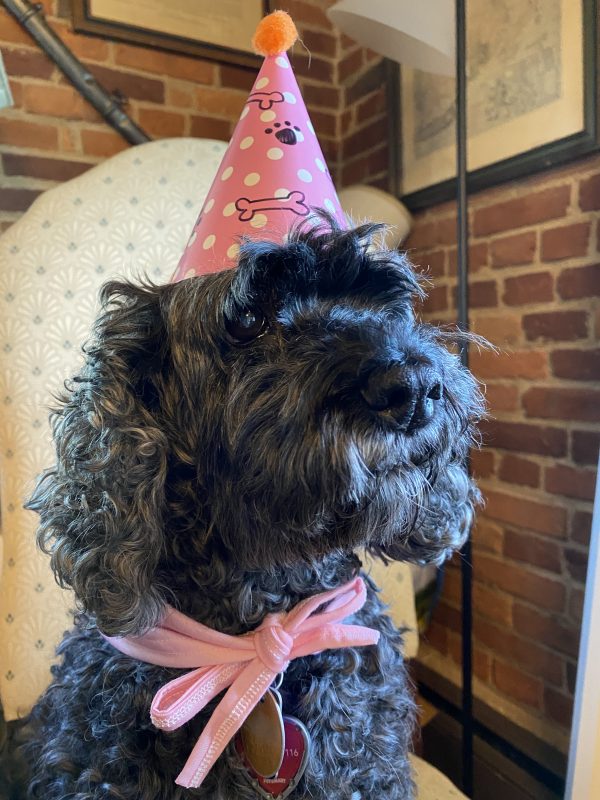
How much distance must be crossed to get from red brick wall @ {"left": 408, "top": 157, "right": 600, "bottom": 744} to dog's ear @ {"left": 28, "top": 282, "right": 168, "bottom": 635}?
0.92m

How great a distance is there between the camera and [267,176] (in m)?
0.81

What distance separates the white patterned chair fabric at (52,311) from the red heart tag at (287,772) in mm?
516

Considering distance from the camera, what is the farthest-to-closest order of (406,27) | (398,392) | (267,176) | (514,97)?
(514,97), (406,27), (267,176), (398,392)

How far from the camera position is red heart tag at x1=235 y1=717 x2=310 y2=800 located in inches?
28.6

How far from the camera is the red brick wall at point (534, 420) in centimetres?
125

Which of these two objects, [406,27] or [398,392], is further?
[406,27]

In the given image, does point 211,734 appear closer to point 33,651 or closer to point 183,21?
point 33,651

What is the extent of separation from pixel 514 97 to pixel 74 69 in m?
1.08

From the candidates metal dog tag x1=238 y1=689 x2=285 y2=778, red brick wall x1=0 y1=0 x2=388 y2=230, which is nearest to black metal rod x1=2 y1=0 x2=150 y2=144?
red brick wall x1=0 y1=0 x2=388 y2=230

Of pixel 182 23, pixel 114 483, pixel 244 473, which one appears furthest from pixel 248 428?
pixel 182 23

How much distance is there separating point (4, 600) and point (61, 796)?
0.45 metres

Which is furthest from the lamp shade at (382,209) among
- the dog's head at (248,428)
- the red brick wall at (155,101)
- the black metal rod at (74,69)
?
the dog's head at (248,428)

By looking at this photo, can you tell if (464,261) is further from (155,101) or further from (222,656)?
(155,101)

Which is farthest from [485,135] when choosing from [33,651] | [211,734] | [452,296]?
[33,651]
